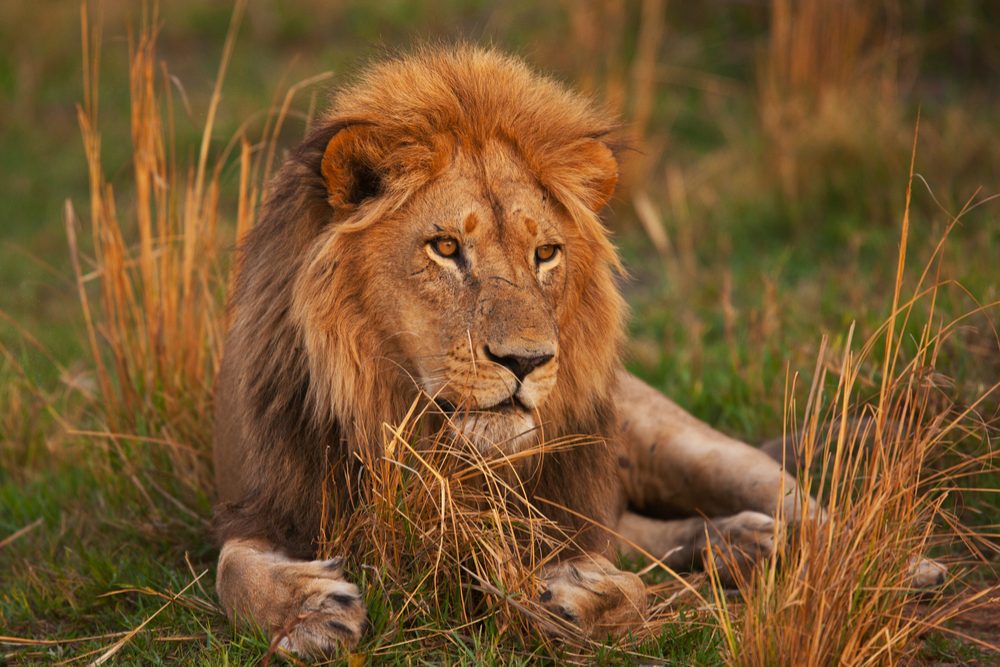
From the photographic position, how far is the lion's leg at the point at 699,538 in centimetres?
384

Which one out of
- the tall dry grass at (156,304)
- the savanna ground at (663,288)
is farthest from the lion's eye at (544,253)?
the tall dry grass at (156,304)

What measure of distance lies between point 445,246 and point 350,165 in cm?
32

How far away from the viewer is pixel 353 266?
10.7ft

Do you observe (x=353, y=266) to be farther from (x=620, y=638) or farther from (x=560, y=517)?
(x=620, y=638)

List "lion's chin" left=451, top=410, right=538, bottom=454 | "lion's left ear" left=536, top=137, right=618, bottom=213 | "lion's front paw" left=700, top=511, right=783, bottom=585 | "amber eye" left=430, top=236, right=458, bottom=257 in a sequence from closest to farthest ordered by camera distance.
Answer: "lion's chin" left=451, top=410, right=538, bottom=454 → "amber eye" left=430, top=236, right=458, bottom=257 → "lion's left ear" left=536, top=137, right=618, bottom=213 → "lion's front paw" left=700, top=511, right=783, bottom=585

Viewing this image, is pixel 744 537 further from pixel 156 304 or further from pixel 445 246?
pixel 156 304

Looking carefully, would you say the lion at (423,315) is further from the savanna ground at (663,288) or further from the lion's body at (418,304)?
the savanna ground at (663,288)

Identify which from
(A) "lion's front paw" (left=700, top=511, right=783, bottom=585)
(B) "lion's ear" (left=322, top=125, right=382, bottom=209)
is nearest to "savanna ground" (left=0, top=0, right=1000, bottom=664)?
(A) "lion's front paw" (left=700, top=511, right=783, bottom=585)

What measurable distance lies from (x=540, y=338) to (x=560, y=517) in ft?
2.09

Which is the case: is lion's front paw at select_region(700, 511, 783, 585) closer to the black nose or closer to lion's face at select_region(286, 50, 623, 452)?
lion's face at select_region(286, 50, 623, 452)

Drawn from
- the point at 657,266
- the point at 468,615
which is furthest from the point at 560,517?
the point at 657,266

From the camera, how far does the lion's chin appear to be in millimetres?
3109

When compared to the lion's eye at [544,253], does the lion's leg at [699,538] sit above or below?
below

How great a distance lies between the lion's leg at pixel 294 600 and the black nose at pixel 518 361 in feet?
2.05
